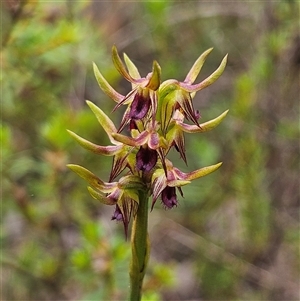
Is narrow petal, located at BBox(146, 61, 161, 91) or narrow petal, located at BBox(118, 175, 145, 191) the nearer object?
narrow petal, located at BBox(146, 61, 161, 91)

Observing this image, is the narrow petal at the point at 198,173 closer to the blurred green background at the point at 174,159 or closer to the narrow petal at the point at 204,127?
the narrow petal at the point at 204,127

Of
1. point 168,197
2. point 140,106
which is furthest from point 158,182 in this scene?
point 140,106

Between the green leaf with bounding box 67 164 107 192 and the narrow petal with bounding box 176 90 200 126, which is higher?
the narrow petal with bounding box 176 90 200 126

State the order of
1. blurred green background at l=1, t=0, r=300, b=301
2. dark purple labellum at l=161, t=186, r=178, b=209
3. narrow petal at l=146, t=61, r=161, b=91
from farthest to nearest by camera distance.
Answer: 1. blurred green background at l=1, t=0, r=300, b=301
2. dark purple labellum at l=161, t=186, r=178, b=209
3. narrow petal at l=146, t=61, r=161, b=91

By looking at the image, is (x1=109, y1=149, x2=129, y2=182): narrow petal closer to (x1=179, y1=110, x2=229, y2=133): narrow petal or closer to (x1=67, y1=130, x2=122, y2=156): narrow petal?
(x1=67, y1=130, x2=122, y2=156): narrow petal

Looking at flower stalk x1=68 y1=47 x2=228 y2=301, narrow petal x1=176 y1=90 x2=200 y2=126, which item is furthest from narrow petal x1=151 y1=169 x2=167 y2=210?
narrow petal x1=176 y1=90 x2=200 y2=126

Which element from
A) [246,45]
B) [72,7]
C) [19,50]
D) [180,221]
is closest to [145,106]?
[19,50]

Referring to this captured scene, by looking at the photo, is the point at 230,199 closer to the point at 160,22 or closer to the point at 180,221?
the point at 180,221
